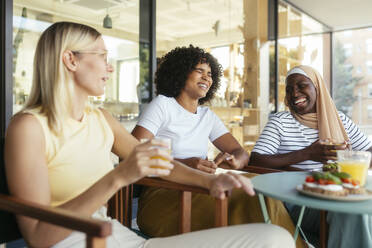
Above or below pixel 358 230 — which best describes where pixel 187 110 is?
above

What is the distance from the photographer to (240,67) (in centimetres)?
479

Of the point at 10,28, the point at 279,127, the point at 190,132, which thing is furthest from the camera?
the point at 10,28

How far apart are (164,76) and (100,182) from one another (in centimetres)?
155

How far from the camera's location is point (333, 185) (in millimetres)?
1175

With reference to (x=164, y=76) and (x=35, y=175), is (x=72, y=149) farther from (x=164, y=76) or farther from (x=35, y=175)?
(x=164, y=76)

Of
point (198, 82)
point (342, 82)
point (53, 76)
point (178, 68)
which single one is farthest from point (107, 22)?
point (342, 82)

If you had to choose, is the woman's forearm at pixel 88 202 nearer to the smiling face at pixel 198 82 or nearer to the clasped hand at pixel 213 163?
the clasped hand at pixel 213 163

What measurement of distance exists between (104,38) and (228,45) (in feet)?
6.44

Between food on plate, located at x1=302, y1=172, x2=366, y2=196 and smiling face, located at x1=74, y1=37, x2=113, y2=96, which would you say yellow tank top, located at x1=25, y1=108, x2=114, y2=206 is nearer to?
smiling face, located at x1=74, y1=37, x2=113, y2=96

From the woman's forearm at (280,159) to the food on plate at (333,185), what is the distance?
25.8 inches

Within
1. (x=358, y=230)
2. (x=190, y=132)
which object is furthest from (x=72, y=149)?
(x=358, y=230)

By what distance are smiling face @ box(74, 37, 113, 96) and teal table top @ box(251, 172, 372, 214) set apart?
27.8 inches

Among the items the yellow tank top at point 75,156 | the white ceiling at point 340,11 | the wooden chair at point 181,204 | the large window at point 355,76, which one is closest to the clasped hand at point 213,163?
the wooden chair at point 181,204

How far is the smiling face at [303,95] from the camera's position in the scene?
227cm
